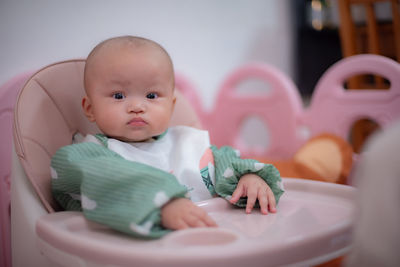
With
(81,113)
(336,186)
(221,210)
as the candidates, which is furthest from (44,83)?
(336,186)

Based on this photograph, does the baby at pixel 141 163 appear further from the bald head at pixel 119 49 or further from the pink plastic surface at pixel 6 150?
the pink plastic surface at pixel 6 150

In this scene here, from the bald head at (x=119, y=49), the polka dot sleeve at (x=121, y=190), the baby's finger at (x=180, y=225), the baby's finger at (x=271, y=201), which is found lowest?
the baby's finger at (x=271, y=201)

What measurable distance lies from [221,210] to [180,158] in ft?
0.44

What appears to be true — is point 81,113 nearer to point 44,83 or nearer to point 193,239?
point 44,83

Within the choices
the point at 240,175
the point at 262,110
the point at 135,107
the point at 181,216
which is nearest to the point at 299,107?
the point at 262,110

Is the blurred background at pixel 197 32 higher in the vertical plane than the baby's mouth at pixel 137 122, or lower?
higher

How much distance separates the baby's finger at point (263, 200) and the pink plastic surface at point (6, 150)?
54 centimetres

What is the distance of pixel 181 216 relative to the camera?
1.74ft

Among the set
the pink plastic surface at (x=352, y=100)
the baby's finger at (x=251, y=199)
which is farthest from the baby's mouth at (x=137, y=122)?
the pink plastic surface at (x=352, y=100)

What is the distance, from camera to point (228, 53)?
1.68m

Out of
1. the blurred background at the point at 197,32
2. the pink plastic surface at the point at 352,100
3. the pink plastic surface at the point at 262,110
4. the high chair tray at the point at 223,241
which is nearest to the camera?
the high chair tray at the point at 223,241

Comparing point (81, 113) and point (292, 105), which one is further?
point (292, 105)

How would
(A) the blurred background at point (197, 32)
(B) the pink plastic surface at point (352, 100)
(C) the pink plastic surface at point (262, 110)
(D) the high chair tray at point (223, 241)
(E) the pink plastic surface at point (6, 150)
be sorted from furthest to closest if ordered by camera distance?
(C) the pink plastic surface at point (262, 110), (B) the pink plastic surface at point (352, 100), (A) the blurred background at point (197, 32), (E) the pink plastic surface at point (6, 150), (D) the high chair tray at point (223, 241)

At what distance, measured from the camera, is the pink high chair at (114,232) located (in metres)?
0.44
